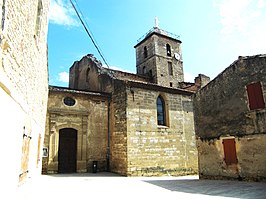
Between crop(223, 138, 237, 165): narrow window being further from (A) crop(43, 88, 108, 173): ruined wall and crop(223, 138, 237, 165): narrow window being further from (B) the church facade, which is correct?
(A) crop(43, 88, 108, 173): ruined wall

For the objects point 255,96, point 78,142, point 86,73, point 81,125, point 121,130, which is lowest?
point 78,142

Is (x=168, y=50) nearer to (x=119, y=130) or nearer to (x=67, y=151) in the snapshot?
(x=119, y=130)

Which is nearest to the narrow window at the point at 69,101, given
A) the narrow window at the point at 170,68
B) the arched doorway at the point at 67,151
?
the arched doorway at the point at 67,151

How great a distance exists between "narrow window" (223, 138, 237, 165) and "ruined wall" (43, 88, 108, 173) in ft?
24.3

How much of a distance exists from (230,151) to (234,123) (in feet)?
4.31

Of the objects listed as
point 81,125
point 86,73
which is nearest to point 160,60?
point 86,73

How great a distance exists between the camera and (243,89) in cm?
958

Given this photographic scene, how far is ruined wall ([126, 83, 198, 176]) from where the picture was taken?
12578 mm

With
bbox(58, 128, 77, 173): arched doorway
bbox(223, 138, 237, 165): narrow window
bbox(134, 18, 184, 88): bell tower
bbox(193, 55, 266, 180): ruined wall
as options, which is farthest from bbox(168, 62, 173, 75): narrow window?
bbox(223, 138, 237, 165): narrow window

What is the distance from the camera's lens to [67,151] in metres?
13.3

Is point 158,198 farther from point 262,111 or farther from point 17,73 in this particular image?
point 262,111

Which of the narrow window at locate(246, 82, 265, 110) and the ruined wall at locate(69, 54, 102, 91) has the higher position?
the ruined wall at locate(69, 54, 102, 91)

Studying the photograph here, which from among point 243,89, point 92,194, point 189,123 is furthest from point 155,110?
point 92,194

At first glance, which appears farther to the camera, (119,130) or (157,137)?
(157,137)
